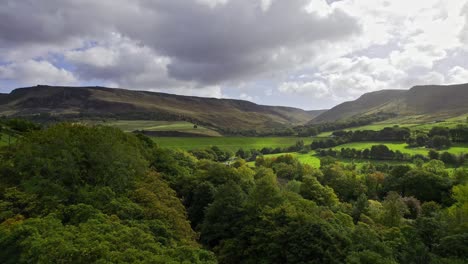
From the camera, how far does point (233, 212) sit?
139 ft

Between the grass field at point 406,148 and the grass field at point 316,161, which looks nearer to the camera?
the grass field at point 406,148

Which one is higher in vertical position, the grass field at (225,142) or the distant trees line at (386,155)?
the grass field at (225,142)

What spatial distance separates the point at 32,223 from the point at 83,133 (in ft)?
75.6

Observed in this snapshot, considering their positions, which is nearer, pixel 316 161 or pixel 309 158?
pixel 316 161

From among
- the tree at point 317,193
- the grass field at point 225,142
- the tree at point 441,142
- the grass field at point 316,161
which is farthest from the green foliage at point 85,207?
the tree at point 441,142

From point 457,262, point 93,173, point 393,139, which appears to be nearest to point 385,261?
point 457,262

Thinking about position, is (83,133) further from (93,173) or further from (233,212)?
(233,212)

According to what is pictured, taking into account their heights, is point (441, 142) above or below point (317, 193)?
above

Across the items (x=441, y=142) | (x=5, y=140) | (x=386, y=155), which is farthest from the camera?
(x=386, y=155)

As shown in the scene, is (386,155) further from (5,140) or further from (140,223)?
(5,140)

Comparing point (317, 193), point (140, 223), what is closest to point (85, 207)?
point (140, 223)

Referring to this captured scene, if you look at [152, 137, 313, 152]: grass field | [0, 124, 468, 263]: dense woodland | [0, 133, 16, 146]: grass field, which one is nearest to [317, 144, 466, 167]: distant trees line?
[152, 137, 313, 152]: grass field

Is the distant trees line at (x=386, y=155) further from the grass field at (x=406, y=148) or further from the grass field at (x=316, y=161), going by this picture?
the grass field at (x=406, y=148)

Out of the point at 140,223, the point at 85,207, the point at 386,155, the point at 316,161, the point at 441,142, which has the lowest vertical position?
the point at 316,161
